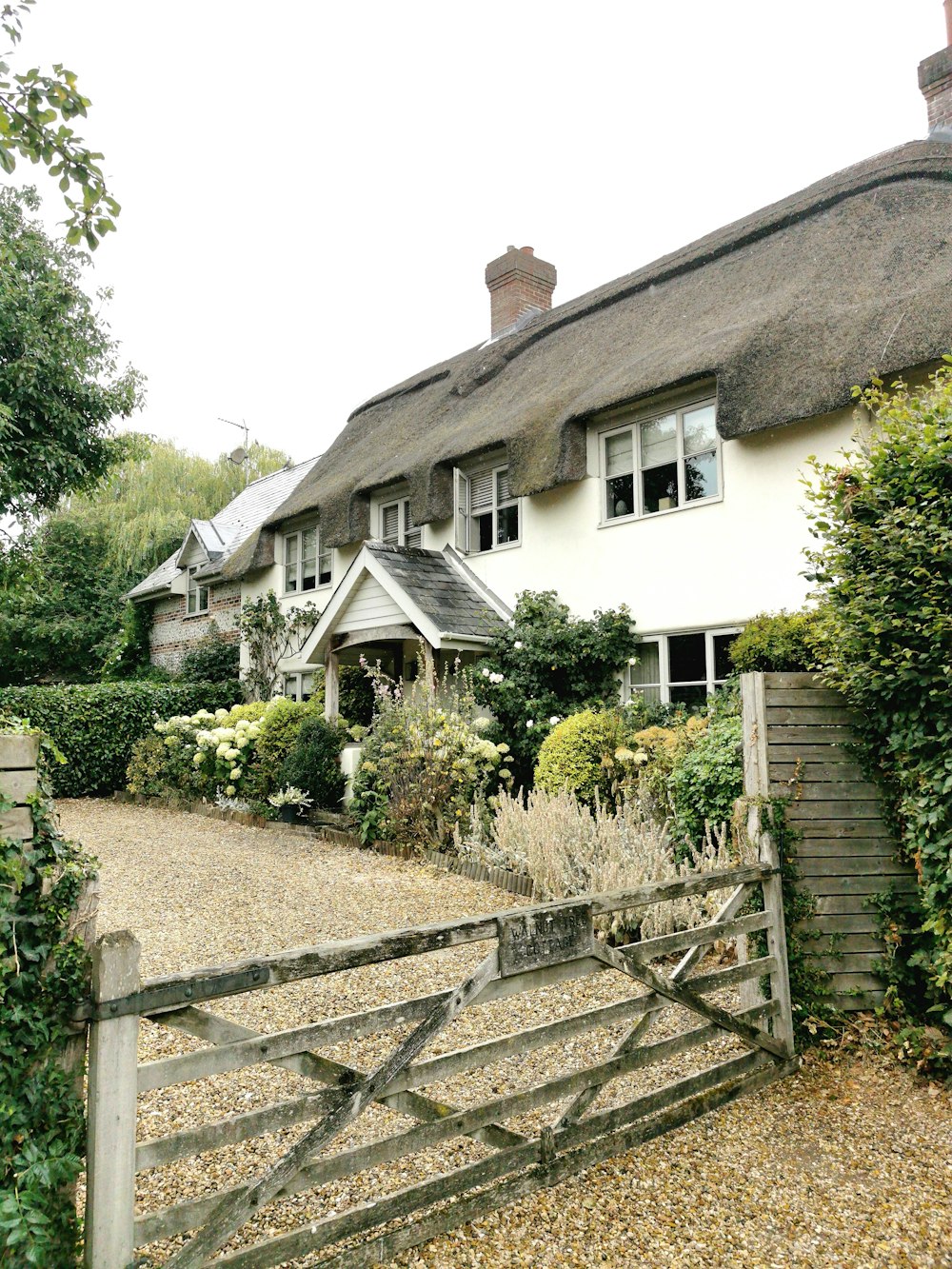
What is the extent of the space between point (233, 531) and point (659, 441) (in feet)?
44.9

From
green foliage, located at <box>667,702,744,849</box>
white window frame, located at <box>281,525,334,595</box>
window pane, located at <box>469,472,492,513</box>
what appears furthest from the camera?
white window frame, located at <box>281,525,334,595</box>

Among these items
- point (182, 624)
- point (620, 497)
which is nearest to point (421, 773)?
point (620, 497)

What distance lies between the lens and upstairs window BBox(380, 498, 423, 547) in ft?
48.3

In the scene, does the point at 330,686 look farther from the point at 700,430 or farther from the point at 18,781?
the point at 18,781

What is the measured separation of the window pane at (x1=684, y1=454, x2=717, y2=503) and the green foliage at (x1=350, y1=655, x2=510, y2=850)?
4.02 metres

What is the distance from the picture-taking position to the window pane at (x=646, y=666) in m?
10.9

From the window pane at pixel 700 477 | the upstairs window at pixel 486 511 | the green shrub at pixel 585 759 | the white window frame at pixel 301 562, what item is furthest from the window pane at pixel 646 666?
the white window frame at pixel 301 562

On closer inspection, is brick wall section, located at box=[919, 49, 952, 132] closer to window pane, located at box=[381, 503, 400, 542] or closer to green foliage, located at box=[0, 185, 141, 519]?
window pane, located at box=[381, 503, 400, 542]

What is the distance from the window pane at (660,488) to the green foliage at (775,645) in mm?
2541

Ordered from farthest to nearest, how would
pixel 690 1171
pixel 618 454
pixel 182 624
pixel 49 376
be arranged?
pixel 182 624, pixel 49 376, pixel 618 454, pixel 690 1171

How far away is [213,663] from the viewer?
18703 millimetres

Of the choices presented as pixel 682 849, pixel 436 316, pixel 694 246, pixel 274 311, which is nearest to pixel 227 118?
pixel 682 849

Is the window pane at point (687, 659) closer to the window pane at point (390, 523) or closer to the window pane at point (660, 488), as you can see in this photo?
the window pane at point (660, 488)

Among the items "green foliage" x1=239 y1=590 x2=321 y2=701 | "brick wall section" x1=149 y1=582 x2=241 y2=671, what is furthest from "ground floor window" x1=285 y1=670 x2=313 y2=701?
"brick wall section" x1=149 y1=582 x2=241 y2=671
